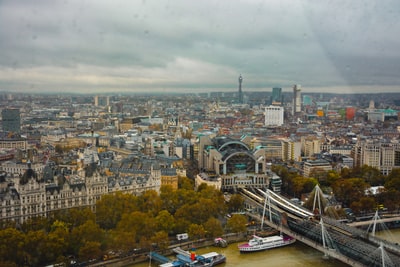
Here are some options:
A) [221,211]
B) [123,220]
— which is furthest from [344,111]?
[123,220]

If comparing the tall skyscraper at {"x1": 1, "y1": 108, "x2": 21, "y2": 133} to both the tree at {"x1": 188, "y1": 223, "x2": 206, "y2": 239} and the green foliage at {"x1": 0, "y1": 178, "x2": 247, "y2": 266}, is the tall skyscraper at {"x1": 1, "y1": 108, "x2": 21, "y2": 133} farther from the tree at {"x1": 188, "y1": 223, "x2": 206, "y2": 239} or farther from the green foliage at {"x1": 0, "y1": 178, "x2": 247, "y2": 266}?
the tree at {"x1": 188, "y1": 223, "x2": 206, "y2": 239}

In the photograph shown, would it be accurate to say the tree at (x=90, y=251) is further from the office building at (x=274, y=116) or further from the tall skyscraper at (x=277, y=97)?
the office building at (x=274, y=116)

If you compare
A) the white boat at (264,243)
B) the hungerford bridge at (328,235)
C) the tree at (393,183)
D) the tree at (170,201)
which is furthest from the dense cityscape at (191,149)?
the hungerford bridge at (328,235)

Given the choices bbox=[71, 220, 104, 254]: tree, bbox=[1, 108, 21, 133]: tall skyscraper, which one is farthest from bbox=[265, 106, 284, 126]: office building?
bbox=[71, 220, 104, 254]: tree

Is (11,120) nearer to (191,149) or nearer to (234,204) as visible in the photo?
(191,149)

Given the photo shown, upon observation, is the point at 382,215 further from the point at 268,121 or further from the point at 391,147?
the point at 268,121
